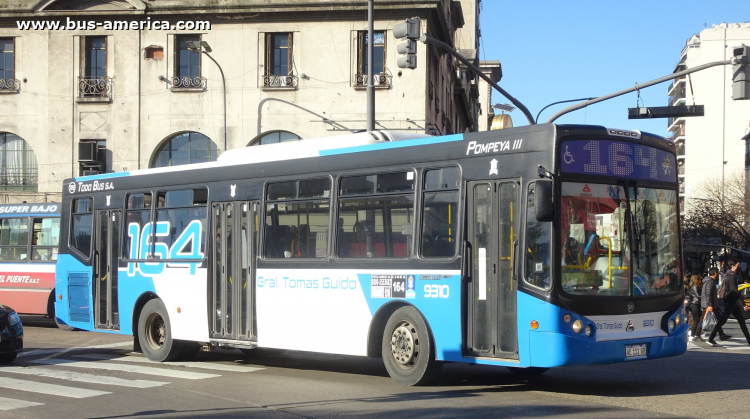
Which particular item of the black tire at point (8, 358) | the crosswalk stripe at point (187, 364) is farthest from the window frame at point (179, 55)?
the black tire at point (8, 358)

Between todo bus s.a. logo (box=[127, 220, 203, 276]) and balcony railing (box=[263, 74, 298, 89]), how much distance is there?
62.4 ft

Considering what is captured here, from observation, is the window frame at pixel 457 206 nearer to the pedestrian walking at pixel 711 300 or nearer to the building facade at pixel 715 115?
the pedestrian walking at pixel 711 300

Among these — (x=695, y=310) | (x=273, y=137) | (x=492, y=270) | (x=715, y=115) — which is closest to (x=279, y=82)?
(x=273, y=137)

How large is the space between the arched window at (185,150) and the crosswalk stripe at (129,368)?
20.1 m

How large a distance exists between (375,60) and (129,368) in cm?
2135

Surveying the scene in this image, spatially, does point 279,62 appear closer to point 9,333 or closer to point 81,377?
point 9,333

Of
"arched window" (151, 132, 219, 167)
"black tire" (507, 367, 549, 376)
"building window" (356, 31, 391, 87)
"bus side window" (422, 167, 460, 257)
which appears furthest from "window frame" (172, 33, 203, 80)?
"bus side window" (422, 167, 460, 257)

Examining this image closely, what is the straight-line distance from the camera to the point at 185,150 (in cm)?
3472

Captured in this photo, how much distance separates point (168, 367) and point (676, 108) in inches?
567

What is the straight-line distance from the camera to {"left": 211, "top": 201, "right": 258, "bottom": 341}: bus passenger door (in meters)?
13.3

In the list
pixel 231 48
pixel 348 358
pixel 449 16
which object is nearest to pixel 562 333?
pixel 348 358

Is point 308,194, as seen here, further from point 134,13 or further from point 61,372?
point 134,13

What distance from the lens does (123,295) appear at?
15.4 metres

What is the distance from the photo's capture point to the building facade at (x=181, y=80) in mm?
33438
